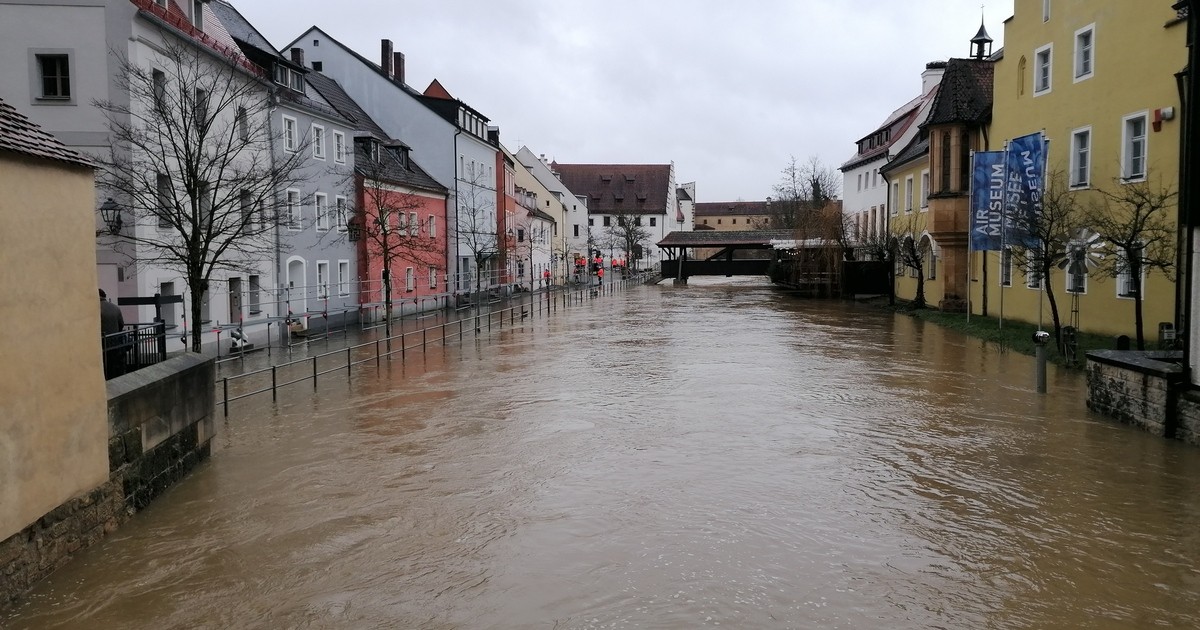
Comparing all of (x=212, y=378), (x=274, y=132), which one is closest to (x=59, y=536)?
(x=212, y=378)

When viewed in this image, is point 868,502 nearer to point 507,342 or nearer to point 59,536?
point 59,536

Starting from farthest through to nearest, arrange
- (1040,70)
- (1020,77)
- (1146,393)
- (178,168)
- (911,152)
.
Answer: (911,152) < (1020,77) < (1040,70) < (178,168) < (1146,393)

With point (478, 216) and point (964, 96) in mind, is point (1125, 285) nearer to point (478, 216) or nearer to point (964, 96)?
point (964, 96)

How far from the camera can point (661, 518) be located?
28.2 feet

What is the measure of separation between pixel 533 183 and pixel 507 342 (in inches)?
1741

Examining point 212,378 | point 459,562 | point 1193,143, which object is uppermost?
point 1193,143

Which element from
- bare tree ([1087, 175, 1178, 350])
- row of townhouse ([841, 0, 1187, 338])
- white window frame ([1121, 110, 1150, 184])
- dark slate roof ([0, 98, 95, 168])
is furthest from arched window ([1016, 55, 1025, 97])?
dark slate roof ([0, 98, 95, 168])

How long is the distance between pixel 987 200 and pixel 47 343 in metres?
23.9

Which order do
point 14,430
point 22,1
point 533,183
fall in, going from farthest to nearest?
point 533,183
point 22,1
point 14,430

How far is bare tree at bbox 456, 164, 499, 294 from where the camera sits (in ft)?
146

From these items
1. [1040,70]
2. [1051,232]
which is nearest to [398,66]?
[1040,70]

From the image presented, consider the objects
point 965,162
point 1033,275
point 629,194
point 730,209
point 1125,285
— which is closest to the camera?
point 1125,285

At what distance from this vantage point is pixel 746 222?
154 meters

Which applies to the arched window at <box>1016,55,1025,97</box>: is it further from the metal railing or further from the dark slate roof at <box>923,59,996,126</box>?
the metal railing
